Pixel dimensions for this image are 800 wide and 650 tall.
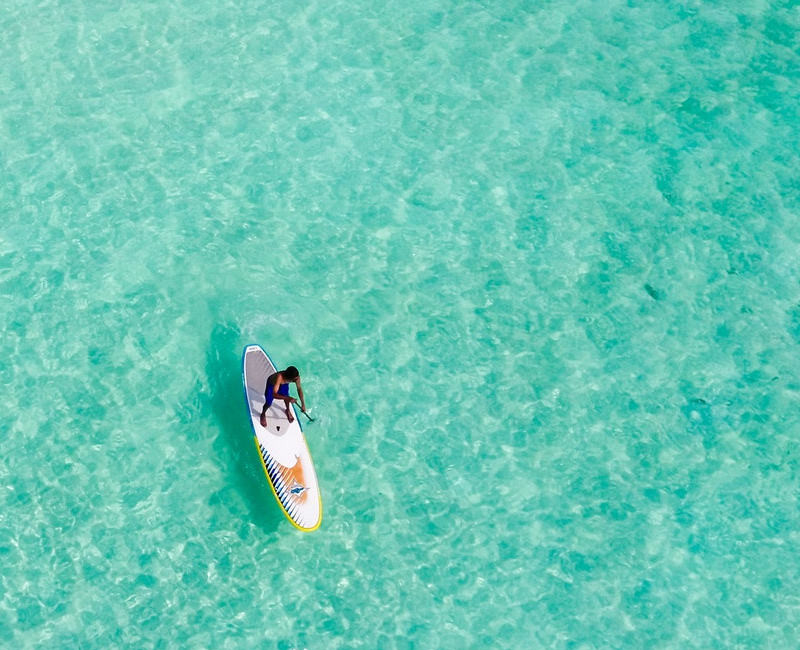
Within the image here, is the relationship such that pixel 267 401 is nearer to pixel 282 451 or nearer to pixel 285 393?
pixel 285 393

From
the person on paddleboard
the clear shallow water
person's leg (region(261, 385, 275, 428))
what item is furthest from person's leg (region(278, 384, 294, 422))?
the clear shallow water

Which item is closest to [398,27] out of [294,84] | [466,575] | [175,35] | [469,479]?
[294,84]

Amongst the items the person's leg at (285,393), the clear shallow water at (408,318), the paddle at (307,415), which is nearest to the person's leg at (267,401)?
the person's leg at (285,393)

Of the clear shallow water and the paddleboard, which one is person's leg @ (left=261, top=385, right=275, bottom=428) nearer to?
the paddleboard

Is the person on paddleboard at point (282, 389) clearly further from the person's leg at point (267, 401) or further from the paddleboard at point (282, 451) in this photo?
the paddleboard at point (282, 451)

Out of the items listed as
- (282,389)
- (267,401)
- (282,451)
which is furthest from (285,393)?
(282,451)

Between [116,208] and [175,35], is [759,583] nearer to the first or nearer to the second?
[116,208]
